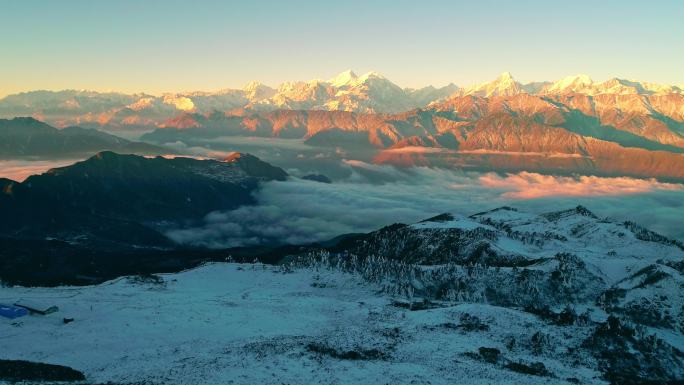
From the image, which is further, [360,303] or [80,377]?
[360,303]

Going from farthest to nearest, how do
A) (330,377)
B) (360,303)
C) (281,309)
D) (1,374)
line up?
(360,303), (281,309), (330,377), (1,374)

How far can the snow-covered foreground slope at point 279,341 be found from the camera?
101750 millimetres

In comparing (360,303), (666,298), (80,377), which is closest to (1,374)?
(80,377)

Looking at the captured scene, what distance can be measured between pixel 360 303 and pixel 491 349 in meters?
62.3

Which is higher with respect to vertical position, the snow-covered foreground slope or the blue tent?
the blue tent

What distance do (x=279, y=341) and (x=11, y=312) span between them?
64114 mm

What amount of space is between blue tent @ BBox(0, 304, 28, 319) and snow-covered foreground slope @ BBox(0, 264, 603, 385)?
7.51 feet

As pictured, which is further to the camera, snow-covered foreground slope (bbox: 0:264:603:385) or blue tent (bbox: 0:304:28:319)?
blue tent (bbox: 0:304:28:319)

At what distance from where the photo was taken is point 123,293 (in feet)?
551

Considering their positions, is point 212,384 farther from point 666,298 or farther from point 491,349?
point 666,298

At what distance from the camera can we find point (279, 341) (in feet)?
403

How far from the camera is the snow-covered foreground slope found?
334 feet

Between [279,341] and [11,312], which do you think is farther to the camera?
[11,312]

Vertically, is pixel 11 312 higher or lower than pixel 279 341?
higher
